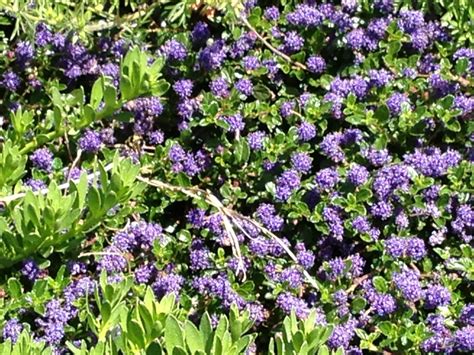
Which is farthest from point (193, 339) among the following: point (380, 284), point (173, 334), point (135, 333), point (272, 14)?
point (272, 14)

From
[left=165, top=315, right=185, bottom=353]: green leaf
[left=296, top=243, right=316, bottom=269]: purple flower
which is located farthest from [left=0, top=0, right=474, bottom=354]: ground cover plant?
[left=165, top=315, right=185, bottom=353]: green leaf

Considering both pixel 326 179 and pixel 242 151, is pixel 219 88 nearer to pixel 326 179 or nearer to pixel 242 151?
pixel 242 151

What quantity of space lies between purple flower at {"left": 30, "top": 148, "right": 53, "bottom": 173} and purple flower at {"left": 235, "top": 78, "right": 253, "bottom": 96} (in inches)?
19.5

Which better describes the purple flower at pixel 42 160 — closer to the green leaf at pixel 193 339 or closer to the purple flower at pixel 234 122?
the purple flower at pixel 234 122

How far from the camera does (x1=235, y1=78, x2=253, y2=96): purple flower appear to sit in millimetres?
2215

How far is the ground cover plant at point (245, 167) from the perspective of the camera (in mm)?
1854

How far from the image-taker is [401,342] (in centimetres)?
185

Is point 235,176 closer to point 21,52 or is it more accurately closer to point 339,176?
point 339,176

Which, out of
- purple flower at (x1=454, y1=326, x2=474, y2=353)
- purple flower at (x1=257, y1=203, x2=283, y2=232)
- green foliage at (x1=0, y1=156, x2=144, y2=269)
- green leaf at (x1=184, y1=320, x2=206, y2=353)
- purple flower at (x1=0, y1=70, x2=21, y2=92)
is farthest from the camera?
purple flower at (x1=0, y1=70, x2=21, y2=92)

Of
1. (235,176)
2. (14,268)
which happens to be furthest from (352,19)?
(14,268)

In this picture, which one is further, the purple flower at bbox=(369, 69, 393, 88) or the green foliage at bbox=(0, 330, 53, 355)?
the purple flower at bbox=(369, 69, 393, 88)

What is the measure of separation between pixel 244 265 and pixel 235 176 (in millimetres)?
278

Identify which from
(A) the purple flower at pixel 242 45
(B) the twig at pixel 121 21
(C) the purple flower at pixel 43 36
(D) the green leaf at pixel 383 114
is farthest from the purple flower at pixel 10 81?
(D) the green leaf at pixel 383 114

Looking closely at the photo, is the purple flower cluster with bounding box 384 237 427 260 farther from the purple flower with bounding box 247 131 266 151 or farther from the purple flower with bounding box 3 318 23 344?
the purple flower with bounding box 3 318 23 344
